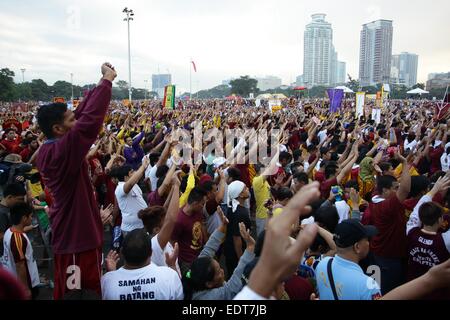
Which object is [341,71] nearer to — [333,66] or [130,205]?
[333,66]

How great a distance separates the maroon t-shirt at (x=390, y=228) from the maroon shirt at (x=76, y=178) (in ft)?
9.64

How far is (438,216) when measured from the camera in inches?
→ 134

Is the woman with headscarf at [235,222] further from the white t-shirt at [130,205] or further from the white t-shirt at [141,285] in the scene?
the white t-shirt at [141,285]

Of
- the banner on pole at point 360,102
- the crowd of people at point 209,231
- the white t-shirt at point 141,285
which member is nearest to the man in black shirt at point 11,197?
the crowd of people at point 209,231

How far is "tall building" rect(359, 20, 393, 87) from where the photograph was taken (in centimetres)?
8875

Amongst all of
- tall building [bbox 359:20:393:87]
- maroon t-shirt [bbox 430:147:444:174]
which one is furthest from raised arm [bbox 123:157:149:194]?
tall building [bbox 359:20:393:87]

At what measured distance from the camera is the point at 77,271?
236 centimetres

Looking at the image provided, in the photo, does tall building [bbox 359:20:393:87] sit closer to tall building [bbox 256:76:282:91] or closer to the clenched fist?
tall building [bbox 256:76:282:91]

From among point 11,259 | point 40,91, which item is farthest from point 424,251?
point 40,91

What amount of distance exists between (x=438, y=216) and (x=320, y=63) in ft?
492

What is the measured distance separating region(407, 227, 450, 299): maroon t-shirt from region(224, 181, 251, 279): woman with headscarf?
169 cm

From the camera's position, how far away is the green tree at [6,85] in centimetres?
4075
